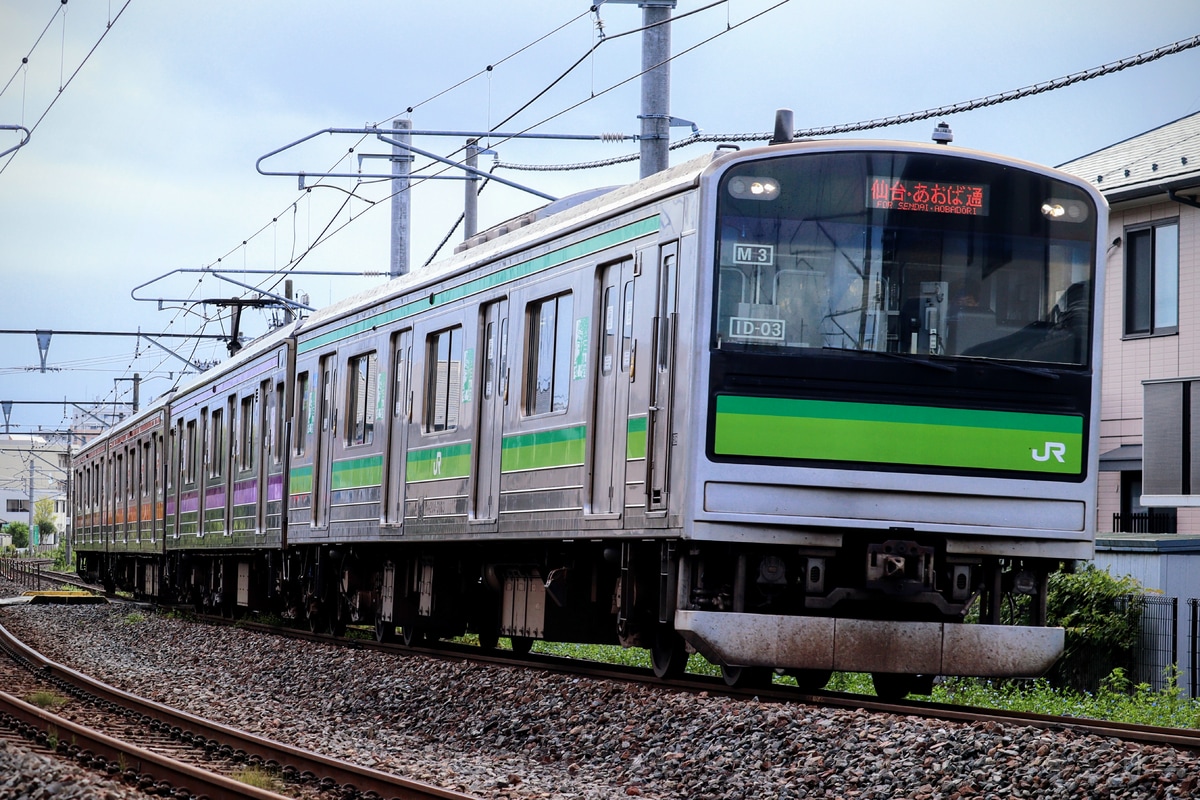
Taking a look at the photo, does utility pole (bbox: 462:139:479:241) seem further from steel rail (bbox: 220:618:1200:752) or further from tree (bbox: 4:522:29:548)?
tree (bbox: 4:522:29:548)

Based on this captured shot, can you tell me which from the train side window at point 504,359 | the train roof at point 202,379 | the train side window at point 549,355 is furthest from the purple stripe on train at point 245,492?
the train side window at point 549,355

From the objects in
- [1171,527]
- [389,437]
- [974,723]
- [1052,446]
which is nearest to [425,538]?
[389,437]

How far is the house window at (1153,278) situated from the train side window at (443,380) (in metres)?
10.5

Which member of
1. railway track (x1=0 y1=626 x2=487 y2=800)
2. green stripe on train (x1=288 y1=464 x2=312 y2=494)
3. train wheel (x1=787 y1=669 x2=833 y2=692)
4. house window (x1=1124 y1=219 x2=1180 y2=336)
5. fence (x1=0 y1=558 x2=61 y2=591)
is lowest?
fence (x1=0 y1=558 x2=61 y2=591)

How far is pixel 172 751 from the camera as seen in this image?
9305mm

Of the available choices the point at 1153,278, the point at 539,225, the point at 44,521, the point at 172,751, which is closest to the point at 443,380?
the point at 539,225

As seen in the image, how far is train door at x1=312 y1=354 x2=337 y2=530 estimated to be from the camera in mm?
16281

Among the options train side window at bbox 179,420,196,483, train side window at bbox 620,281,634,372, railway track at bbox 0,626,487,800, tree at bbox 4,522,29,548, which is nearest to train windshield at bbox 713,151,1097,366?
train side window at bbox 620,281,634,372

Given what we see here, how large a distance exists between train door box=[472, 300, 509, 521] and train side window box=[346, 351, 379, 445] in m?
2.89

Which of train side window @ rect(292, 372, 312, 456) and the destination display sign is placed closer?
the destination display sign

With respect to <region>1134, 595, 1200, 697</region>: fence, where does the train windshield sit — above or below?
above

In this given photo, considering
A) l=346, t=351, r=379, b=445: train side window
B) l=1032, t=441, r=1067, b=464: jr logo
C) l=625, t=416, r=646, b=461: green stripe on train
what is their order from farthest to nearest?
1. l=346, t=351, r=379, b=445: train side window
2. l=625, t=416, r=646, b=461: green stripe on train
3. l=1032, t=441, r=1067, b=464: jr logo

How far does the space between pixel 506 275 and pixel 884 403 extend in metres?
3.96

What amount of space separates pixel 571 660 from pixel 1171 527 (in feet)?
32.3
